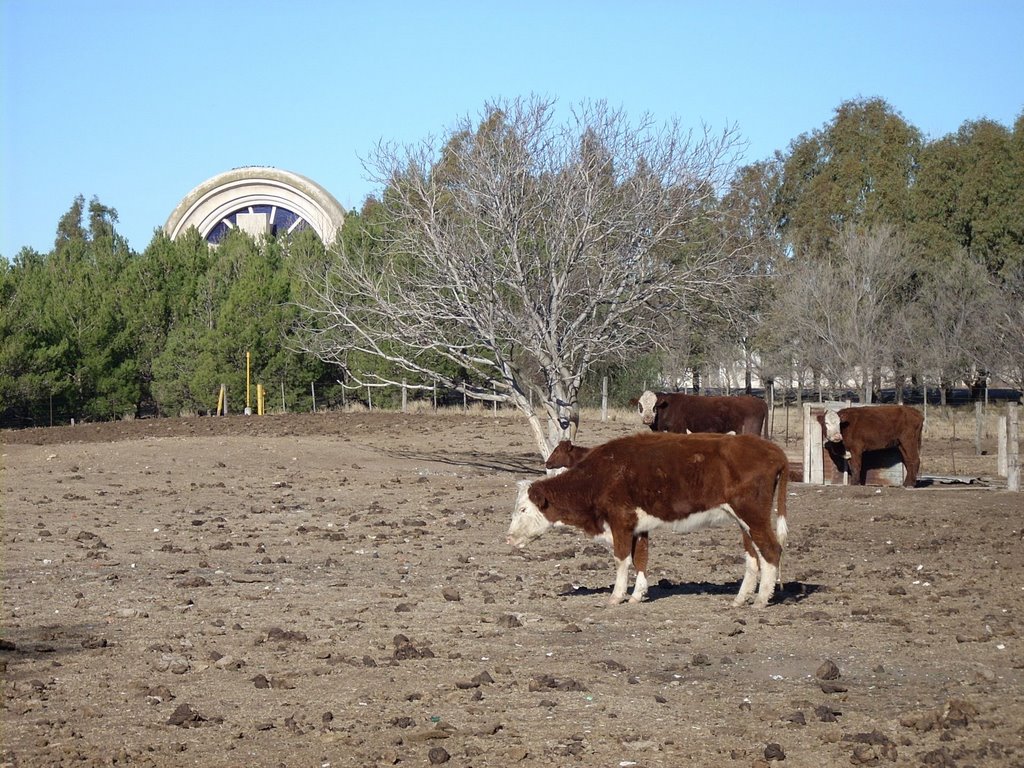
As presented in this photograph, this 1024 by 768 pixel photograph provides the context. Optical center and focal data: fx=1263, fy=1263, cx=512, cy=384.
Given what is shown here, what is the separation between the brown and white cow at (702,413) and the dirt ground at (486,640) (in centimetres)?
650

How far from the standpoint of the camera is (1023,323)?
40656 mm

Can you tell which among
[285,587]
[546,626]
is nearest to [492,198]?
[285,587]

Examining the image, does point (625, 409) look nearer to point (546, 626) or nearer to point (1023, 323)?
point (1023, 323)

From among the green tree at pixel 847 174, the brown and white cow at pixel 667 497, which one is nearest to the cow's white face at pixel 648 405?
the brown and white cow at pixel 667 497

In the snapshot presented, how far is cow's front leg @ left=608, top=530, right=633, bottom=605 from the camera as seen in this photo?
11641 mm

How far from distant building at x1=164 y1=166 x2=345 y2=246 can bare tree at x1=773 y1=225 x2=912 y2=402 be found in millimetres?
23774

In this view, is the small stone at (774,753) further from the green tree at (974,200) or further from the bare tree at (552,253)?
the green tree at (974,200)

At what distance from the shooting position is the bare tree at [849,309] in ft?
153

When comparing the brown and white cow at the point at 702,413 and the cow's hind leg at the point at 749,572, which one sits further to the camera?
the brown and white cow at the point at 702,413

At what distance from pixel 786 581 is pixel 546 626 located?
128 inches

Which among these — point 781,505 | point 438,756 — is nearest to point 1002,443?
point 781,505

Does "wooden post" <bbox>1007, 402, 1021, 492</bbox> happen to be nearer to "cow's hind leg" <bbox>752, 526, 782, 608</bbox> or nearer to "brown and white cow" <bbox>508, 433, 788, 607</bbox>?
"brown and white cow" <bbox>508, 433, 788, 607</bbox>

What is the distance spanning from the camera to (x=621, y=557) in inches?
462

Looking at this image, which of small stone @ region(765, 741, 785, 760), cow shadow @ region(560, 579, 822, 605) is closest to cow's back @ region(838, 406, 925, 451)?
cow shadow @ region(560, 579, 822, 605)
